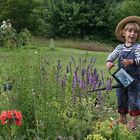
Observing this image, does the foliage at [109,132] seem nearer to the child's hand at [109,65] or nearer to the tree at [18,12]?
the child's hand at [109,65]

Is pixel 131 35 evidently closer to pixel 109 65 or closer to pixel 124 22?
pixel 124 22

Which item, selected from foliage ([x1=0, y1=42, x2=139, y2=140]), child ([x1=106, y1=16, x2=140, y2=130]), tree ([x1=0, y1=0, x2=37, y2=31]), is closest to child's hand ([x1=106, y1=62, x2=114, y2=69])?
child ([x1=106, y1=16, x2=140, y2=130])

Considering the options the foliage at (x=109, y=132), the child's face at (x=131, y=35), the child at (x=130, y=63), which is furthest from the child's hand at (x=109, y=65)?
the foliage at (x=109, y=132)

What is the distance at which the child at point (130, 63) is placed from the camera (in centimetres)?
621

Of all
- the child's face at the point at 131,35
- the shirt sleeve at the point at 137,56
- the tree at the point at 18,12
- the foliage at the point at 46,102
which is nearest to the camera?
the foliage at the point at 46,102

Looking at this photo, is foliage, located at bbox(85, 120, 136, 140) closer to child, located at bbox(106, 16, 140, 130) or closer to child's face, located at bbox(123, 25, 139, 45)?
child, located at bbox(106, 16, 140, 130)

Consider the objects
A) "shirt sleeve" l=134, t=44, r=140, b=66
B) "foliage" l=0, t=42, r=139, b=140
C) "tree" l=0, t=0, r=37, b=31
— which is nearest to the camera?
"foliage" l=0, t=42, r=139, b=140

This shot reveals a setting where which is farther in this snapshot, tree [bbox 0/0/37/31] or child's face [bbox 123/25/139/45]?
tree [bbox 0/0/37/31]

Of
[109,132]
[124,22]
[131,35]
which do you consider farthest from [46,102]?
[124,22]

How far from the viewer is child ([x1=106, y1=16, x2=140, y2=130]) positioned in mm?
6211

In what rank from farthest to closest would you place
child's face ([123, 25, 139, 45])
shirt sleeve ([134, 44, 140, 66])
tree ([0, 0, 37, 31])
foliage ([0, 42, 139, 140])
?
tree ([0, 0, 37, 31]), child's face ([123, 25, 139, 45]), shirt sleeve ([134, 44, 140, 66]), foliage ([0, 42, 139, 140])

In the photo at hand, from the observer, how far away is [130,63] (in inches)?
242

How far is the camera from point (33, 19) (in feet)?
120

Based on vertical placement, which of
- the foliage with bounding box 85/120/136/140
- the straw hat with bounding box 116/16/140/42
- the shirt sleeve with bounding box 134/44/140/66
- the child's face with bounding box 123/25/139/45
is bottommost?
the foliage with bounding box 85/120/136/140
